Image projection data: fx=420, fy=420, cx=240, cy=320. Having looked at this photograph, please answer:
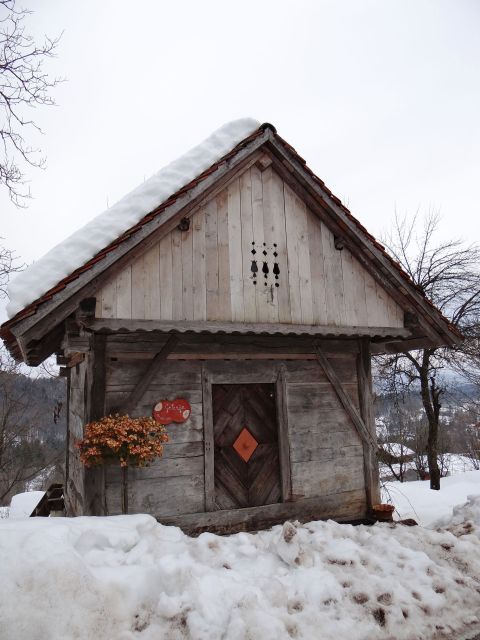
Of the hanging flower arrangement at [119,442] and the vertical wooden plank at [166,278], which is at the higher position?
the vertical wooden plank at [166,278]

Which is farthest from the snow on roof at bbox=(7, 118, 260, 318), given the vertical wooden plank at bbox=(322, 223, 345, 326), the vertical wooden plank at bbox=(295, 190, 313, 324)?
the vertical wooden plank at bbox=(322, 223, 345, 326)

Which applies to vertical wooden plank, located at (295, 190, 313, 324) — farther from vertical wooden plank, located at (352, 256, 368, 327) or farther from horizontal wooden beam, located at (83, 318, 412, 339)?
vertical wooden plank, located at (352, 256, 368, 327)

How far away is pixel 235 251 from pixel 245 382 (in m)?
1.87

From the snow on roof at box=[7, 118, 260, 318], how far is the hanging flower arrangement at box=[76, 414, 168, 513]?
1558 millimetres

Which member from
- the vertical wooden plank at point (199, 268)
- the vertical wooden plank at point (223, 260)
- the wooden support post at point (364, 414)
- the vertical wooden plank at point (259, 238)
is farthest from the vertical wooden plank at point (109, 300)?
the wooden support post at point (364, 414)

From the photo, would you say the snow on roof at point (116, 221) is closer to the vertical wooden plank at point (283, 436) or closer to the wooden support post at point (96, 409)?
the wooden support post at point (96, 409)

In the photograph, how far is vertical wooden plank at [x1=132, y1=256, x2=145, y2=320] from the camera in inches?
195

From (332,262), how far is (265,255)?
1.11m

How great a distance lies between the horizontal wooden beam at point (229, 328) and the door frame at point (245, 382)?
71 centimetres

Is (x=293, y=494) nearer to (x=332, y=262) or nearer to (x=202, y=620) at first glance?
(x=202, y=620)

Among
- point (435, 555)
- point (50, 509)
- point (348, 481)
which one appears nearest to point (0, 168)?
point (50, 509)

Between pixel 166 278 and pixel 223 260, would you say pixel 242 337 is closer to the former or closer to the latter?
pixel 223 260

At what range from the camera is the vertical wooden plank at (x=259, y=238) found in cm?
572

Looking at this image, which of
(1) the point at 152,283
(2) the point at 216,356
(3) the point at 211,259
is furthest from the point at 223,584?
(3) the point at 211,259
